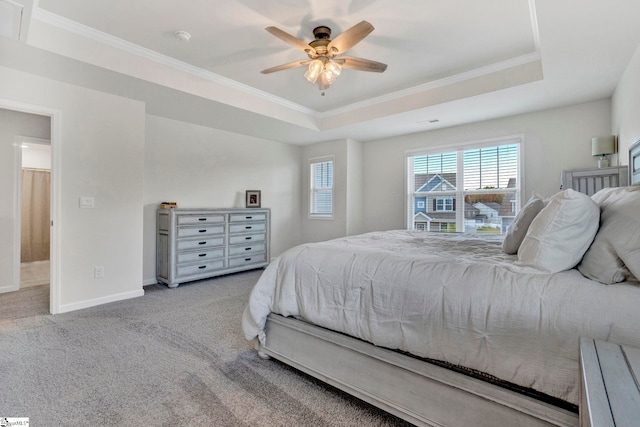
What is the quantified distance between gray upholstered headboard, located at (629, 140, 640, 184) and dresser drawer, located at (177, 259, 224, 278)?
4632 mm

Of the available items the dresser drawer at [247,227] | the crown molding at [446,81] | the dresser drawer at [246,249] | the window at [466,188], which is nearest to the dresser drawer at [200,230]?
the dresser drawer at [247,227]

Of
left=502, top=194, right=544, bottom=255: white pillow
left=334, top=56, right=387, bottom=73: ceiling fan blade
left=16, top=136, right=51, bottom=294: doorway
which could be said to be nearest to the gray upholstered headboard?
left=502, top=194, right=544, bottom=255: white pillow

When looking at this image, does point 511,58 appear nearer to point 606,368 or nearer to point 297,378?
point 606,368

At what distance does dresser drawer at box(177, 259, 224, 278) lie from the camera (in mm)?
4190

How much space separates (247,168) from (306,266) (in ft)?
12.8

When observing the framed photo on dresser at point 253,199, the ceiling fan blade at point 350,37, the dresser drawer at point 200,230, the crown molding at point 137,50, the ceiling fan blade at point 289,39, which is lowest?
the dresser drawer at point 200,230

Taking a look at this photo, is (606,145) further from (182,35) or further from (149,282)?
(149,282)

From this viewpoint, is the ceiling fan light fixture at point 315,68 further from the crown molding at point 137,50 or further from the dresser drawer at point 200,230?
the dresser drawer at point 200,230

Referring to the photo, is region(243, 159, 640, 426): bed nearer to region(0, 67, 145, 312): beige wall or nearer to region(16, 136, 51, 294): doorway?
region(0, 67, 145, 312): beige wall

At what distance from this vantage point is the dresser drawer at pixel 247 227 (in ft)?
15.8

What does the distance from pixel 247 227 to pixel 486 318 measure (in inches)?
165

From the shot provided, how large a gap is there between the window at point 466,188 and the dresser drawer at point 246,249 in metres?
2.61

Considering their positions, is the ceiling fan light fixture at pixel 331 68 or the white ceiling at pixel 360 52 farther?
the ceiling fan light fixture at pixel 331 68

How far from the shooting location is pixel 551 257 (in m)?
1.32
